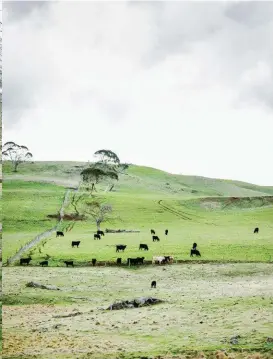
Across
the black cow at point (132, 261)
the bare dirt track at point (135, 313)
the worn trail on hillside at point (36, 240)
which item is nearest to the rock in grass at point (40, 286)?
the bare dirt track at point (135, 313)

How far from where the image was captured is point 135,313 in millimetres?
28062

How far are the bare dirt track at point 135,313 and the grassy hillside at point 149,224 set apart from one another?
8.99m

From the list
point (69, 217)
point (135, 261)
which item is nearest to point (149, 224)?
point (69, 217)

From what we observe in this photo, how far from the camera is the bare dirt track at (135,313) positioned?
21.6 metres

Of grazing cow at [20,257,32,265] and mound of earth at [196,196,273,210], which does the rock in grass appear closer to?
grazing cow at [20,257,32,265]

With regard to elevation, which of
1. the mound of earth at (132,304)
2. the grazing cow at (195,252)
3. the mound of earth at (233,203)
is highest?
the mound of earth at (233,203)

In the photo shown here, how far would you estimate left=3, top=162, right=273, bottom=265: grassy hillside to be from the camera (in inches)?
2157

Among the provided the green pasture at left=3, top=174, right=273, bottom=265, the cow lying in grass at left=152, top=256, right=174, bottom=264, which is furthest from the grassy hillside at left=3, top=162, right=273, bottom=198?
the cow lying in grass at left=152, top=256, right=174, bottom=264

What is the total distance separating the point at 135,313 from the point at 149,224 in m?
57.2

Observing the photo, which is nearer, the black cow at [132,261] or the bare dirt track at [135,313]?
the bare dirt track at [135,313]

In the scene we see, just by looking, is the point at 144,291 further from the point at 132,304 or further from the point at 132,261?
the point at 132,261

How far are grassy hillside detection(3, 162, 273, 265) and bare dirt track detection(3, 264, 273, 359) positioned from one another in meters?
8.99

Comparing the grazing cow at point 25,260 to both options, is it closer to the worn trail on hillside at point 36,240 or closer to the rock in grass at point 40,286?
the worn trail on hillside at point 36,240

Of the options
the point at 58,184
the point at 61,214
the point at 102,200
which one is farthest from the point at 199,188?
the point at 61,214
